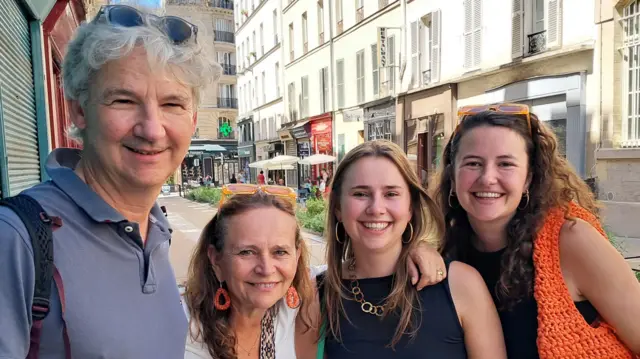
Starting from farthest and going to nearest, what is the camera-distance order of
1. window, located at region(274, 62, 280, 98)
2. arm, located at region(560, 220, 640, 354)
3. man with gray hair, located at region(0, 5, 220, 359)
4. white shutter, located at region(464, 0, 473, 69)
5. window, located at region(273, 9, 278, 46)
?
window, located at region(274, 62, 280, 98), window, located at region(273, 9, 278, 46), white shutter, located at region(464, 0, 473, 69), arm, located at region(560, 220, 640, 354), man with gray hair, located at region(0, 5, 220, 359)

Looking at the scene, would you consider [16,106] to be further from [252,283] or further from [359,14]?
[359,14]

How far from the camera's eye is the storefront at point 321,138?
70.0 ft

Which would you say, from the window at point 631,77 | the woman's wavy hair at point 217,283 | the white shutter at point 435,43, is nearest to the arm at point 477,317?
the woman's wavy hair at point 217,283

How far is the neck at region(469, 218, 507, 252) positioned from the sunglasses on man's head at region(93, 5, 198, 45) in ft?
4.87

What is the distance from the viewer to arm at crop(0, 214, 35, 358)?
3.44ft

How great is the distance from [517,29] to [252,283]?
11290mm

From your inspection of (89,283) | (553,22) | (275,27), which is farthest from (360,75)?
(89,283)

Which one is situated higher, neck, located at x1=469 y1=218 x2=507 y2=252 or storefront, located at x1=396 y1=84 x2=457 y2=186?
storefront, located at x1=396 y1=84 x2=457 y2=186

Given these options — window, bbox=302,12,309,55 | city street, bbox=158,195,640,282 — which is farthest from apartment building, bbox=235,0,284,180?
city street, bbox=158,195,640,282

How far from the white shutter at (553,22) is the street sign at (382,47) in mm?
6460

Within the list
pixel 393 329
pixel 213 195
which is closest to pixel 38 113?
pixel 393 329

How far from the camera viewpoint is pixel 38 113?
4922 millimetres

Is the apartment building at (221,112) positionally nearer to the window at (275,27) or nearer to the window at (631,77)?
the window at (275,27)

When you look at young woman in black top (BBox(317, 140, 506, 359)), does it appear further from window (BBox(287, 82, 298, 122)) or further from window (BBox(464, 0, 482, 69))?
window (BBox(287, 82, 298, 122))
